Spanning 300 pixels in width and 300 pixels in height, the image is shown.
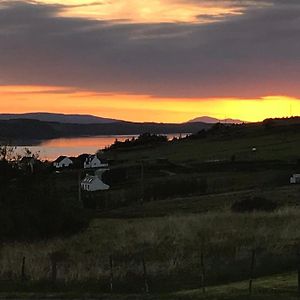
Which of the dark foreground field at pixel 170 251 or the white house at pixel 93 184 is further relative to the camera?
the white house at pixel 93 184

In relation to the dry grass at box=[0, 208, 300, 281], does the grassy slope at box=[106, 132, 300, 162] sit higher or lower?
higher

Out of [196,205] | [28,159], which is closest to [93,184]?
[196,205]

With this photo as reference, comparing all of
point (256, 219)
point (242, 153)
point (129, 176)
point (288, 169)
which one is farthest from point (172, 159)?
point (256, 219)

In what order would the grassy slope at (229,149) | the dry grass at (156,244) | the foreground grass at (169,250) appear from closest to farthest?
1. the foreground grass at (169,250)
2. the dry grass at (156,244)
3. the grassy slope at (229,149)

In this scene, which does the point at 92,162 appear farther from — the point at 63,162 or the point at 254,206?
the point at 254,206

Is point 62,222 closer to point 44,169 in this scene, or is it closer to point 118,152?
point 44,169

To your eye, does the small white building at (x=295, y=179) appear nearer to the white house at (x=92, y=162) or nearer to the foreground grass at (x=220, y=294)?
the white house at (x=92, y=162)

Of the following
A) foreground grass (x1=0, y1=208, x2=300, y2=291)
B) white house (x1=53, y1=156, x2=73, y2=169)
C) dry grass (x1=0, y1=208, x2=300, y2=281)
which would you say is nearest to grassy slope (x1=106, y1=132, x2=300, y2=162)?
white house (x1=53, y1=156, x2=73, y2=169)

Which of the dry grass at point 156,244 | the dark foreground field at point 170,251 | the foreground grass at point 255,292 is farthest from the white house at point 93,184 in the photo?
the foreground grass at point 255,292

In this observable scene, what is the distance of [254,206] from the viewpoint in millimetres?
49625

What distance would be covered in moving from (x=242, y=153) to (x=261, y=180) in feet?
123

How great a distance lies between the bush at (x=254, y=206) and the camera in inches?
1884

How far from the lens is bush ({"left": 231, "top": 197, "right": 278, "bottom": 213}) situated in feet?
157

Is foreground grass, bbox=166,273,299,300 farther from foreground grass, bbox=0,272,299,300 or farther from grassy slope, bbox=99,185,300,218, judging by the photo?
grassy slope, bbox=99,185,300,218
